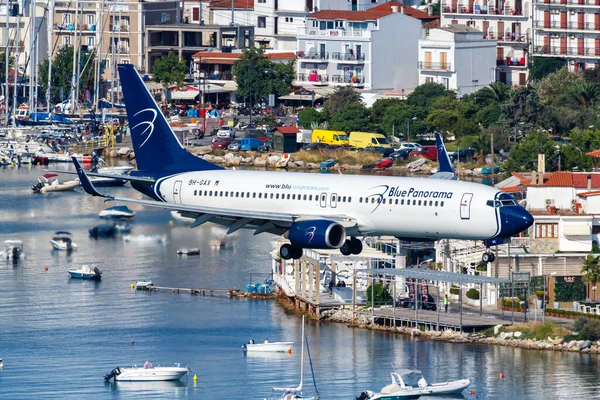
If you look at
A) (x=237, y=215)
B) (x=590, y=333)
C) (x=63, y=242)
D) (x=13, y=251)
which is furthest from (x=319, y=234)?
(x=63, y=242)

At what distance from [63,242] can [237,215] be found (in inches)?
2765

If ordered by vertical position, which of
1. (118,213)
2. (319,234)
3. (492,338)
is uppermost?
(118,213)

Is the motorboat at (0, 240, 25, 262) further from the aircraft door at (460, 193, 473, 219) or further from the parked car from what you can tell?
the aircraft door at (460, 193, 473, 219)

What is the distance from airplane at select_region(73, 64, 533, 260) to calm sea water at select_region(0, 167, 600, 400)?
1835 centimetres

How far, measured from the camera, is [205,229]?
173250mm

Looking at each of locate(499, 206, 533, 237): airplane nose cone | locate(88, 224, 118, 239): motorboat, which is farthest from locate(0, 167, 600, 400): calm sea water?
locate(499, 206, 533, 237): airplane nose cone

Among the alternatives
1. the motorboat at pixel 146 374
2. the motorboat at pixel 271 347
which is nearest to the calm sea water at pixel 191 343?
the motorboat at pixel 146 374

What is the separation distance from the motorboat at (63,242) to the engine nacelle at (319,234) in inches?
2837

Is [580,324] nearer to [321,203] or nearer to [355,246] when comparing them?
[355,246]

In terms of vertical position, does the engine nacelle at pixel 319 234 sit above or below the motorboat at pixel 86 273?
above

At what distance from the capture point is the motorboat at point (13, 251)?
16502 centimetres

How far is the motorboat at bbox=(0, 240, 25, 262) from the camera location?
165m

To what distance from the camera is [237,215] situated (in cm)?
10312

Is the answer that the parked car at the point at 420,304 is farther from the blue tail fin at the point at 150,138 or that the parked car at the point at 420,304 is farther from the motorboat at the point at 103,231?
the motorboat at the point at 103,231
